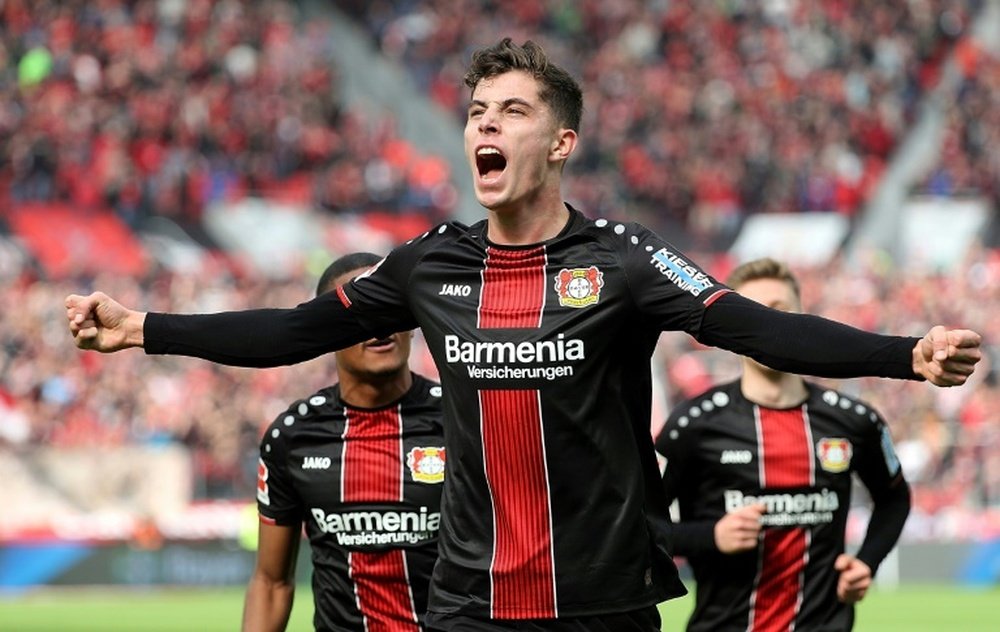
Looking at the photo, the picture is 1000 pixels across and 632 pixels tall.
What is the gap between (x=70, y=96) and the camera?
25875mm

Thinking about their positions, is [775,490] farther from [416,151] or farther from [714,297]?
[416,151]

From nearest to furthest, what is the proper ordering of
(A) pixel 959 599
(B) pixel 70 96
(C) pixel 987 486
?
(A) pixel 959 599 < (C) pixel 987 486 < (B) pixel 70 96

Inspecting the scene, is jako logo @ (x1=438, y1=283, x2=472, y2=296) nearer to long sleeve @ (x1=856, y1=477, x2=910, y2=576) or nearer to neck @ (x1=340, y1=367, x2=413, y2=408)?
neck @ (x1=340, y1=367, x2=413, y2=408)

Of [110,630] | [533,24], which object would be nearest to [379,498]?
[110,630]

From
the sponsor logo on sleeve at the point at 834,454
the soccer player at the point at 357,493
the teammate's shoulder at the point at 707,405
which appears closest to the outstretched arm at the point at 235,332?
the soccer player at the point at 357,493

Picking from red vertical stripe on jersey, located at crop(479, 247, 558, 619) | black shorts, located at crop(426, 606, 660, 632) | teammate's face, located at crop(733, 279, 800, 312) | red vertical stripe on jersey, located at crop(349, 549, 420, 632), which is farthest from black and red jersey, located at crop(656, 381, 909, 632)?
red vertical stripe on jersey, located at crop(479, 247, 558, 619)

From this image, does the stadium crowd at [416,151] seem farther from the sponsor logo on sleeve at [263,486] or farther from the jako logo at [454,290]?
the jako logo at [454,290]

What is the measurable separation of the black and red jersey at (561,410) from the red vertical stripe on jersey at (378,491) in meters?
1.33

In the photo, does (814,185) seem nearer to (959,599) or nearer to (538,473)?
(959,599)

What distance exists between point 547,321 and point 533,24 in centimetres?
2646

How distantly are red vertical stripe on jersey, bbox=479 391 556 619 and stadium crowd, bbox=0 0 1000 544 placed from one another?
15319 millimetres

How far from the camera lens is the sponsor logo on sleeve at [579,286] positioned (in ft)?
15.9

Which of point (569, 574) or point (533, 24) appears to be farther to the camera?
point (533, 24)

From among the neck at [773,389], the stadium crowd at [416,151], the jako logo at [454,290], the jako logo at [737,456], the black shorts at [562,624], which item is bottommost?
the black shorts at [562,624]
